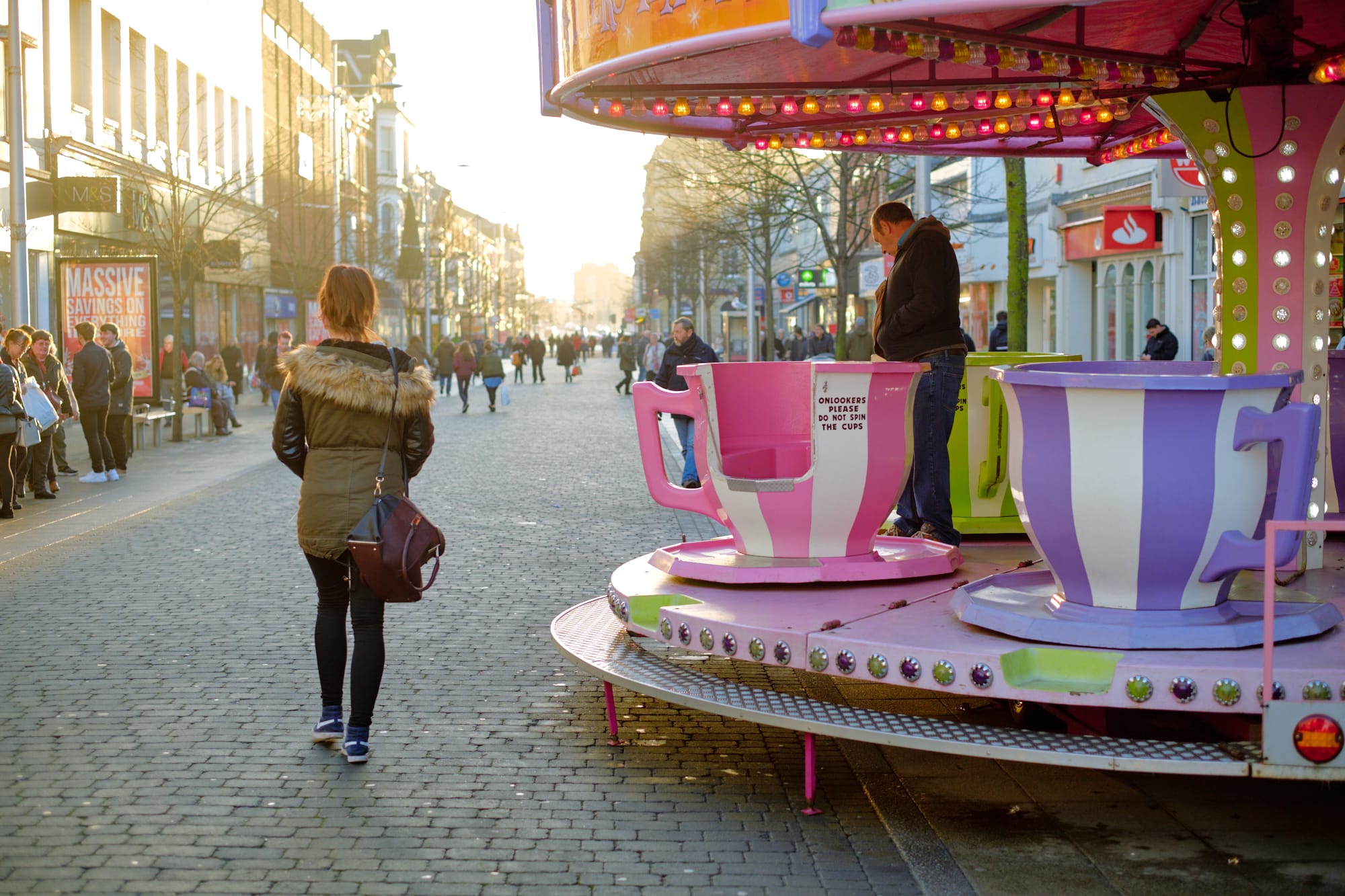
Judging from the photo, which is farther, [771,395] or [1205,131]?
[771,395]

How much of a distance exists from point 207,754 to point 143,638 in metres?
2.49

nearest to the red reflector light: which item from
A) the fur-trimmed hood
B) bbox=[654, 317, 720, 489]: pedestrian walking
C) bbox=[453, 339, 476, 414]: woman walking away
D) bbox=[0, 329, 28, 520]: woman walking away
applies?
the fur-trimmed hood

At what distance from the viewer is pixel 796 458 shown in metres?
7.20

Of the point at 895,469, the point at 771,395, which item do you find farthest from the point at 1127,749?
the point at 771,395

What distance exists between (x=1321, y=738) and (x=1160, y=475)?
101 cm

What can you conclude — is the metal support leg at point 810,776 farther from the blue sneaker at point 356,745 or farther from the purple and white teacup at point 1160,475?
the blue sneaker at point 356,745

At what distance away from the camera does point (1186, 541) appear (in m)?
5.08

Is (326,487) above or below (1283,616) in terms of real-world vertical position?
above

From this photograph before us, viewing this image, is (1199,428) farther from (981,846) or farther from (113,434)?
(113,434)

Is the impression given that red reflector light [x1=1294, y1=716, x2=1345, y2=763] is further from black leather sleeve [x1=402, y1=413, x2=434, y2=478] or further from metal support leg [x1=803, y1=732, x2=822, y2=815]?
black leather sleeve [x1=402, y1=413, x2=434, y2=478]

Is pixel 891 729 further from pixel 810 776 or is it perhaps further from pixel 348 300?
pixel 348 300

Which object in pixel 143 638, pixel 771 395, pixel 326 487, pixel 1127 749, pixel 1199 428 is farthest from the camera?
pixel 143 638

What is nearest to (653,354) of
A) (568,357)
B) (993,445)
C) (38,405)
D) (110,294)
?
(110,294)

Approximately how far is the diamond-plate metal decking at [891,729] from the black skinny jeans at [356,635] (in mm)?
832
